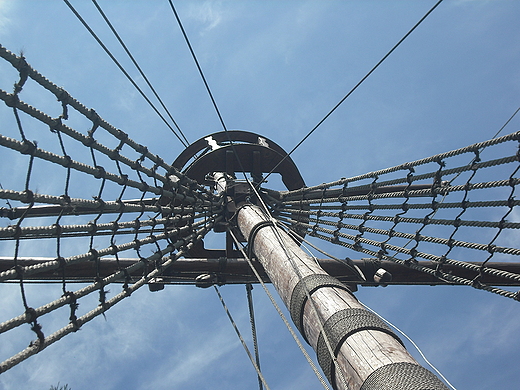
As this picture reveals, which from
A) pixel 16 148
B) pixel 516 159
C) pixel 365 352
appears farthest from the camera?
pixel 516 159

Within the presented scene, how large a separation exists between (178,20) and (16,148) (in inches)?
75.1

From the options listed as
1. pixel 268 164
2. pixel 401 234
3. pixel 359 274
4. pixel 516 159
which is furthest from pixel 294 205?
pixel 516 159

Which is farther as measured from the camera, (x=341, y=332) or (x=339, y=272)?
(x=339, y=272)

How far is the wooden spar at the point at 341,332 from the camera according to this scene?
2355 mm

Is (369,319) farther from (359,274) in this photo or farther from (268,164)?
(268,164)

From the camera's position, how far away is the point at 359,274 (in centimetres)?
626

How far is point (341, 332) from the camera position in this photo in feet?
9.34

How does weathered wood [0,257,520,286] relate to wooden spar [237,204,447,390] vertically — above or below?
above

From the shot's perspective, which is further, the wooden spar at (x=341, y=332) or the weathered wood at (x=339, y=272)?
the weathered wood at (x=339, y=272)

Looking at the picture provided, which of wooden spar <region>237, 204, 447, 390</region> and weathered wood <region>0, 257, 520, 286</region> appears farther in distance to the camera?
weathered wood <region>0, 257, 520, 286</region>

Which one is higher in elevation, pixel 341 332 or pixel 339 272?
pixel 339 272

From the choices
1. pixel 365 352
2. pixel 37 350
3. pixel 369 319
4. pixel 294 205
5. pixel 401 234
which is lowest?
pixel 365 352

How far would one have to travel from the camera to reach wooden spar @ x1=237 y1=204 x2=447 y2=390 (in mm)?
2355

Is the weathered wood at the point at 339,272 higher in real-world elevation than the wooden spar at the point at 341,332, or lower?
higher
